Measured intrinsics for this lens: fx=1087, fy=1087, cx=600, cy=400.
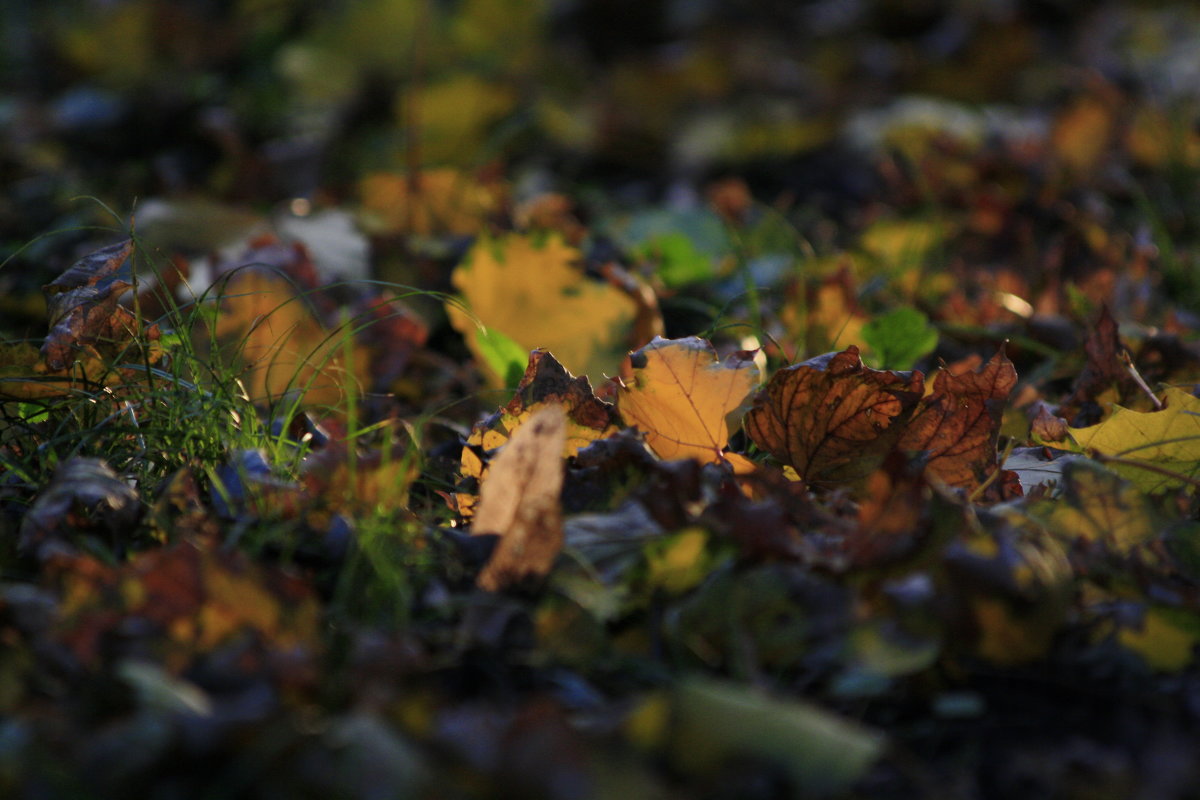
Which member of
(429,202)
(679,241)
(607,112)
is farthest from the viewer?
(607,112)

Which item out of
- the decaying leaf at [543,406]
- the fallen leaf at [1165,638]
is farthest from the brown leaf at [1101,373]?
the decaying leaf at [543,406]

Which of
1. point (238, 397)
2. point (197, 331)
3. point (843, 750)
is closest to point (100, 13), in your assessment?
point (197, 331)

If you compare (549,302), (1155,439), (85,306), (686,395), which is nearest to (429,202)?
(549,302)

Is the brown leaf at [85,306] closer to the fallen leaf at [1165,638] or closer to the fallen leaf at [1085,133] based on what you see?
the fallen leaf at [1165,638]

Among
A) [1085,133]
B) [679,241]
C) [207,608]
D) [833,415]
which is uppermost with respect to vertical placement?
[207,608]

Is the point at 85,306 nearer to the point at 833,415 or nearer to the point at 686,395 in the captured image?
the point at 686,395

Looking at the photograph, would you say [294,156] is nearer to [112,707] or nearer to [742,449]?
[742,449]

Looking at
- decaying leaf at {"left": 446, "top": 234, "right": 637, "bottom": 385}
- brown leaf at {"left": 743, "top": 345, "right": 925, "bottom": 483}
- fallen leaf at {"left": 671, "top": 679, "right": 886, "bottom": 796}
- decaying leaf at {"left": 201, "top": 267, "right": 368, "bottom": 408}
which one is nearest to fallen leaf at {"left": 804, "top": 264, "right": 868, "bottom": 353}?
decaying leaf at {"left": 446, "top": 234, "right": 637, "bottom": 385}

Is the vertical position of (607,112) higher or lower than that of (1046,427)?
lower
